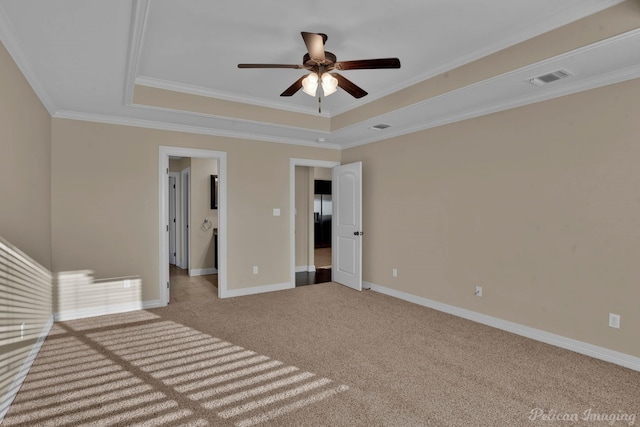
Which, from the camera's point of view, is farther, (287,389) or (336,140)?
(336,140)

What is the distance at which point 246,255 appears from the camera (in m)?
5.12

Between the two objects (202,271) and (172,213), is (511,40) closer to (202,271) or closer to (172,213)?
(202,271)

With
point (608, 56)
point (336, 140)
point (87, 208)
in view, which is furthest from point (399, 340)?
point (87, 208)

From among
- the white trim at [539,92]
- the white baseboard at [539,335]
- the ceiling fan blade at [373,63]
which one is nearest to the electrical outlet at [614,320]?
the white baseboard at [539,335]

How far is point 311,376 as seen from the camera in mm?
2629

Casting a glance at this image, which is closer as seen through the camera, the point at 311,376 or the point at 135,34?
the point at 135,34

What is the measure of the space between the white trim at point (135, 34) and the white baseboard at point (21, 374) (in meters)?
2.37

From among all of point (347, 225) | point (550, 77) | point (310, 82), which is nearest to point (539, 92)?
point (550, 77)

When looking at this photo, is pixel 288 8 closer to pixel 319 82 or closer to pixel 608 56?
pixel 319 82

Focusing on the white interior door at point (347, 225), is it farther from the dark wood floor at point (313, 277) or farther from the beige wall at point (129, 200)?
the beige wall at point (129, 200)

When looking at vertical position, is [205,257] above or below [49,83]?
below

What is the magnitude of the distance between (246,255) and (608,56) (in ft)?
14.5

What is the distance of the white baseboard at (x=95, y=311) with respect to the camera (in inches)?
156

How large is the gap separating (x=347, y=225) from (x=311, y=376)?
124 inches
